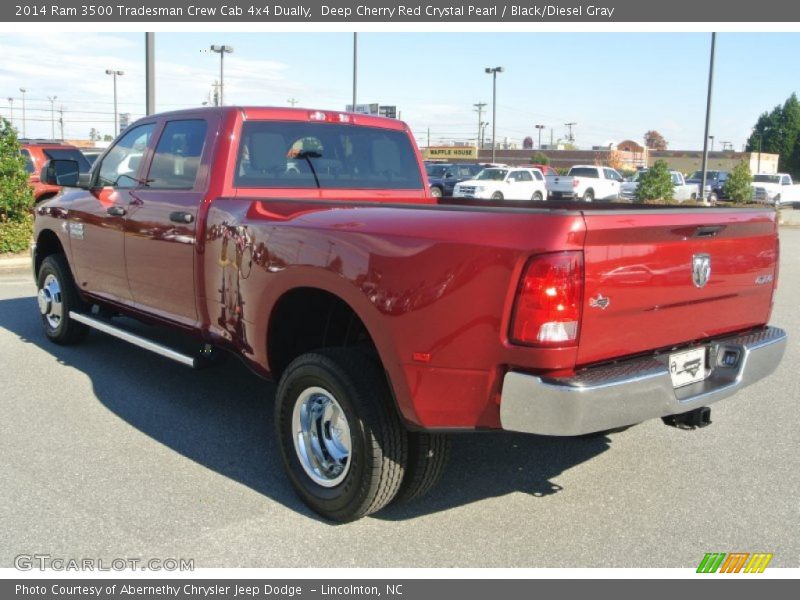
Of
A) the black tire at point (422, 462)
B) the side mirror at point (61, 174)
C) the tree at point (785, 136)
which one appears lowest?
the black tire at point (422, 462)

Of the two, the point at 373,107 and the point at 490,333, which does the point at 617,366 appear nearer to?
the point at 490,333

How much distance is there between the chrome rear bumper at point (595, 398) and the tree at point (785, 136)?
9472 centimetres

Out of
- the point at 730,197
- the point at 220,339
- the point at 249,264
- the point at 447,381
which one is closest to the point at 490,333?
the point at 447,381

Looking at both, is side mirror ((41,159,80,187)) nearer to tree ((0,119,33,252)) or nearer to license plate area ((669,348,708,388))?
license plate area ((669,348,708,388))

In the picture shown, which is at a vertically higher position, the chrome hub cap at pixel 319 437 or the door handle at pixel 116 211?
the door handle at pixel 116 211

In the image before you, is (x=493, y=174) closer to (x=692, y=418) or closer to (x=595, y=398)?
(x=692, y=418)

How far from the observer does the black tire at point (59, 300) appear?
6531mm

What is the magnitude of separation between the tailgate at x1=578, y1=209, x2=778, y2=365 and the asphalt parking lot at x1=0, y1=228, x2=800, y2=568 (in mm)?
908

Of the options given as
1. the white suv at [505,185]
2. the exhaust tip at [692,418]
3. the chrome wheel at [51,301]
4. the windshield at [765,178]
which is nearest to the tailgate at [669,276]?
the exhaust tip at [692,418]

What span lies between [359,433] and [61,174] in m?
4.12

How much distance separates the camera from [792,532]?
3.56 meters

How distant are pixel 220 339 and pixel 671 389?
8.44 ft

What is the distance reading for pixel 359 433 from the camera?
3.42 meters

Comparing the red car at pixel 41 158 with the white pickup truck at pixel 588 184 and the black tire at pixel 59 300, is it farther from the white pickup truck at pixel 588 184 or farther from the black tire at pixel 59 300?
the white pickup truck at pixel 588 184
